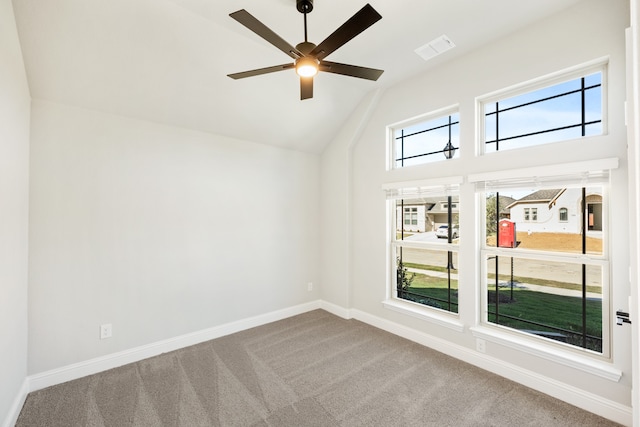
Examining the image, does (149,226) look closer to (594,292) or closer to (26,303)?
(26,303)

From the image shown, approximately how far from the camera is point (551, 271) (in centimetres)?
240

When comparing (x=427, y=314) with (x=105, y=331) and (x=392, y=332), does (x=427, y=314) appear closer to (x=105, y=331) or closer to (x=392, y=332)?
(x=392, y=332)

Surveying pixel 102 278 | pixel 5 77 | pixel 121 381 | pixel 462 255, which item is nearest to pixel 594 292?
pixel 462 255

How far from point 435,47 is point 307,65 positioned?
5.01 ft

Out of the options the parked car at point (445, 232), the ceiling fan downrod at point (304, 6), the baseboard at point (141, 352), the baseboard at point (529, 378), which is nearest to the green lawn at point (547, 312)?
the baseboard at point (529, 378)

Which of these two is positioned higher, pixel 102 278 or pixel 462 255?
pixel 462 255

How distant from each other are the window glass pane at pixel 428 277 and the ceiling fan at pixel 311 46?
2110mm

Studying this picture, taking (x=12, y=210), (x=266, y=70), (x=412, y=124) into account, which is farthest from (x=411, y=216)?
(x=12, y=210)

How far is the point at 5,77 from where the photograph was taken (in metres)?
1.75

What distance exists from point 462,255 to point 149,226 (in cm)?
317

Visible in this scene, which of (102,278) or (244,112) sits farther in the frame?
(244,112)

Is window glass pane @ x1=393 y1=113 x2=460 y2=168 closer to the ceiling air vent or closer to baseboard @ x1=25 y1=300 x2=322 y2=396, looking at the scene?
the ceiling air vent

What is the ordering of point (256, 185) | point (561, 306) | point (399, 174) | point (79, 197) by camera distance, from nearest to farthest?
point (561, 306) < point (79, 197) < point (399, 174) < point (256, 185)

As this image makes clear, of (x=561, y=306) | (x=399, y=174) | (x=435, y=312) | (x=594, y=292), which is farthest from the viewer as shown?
(x=399, y=174)
